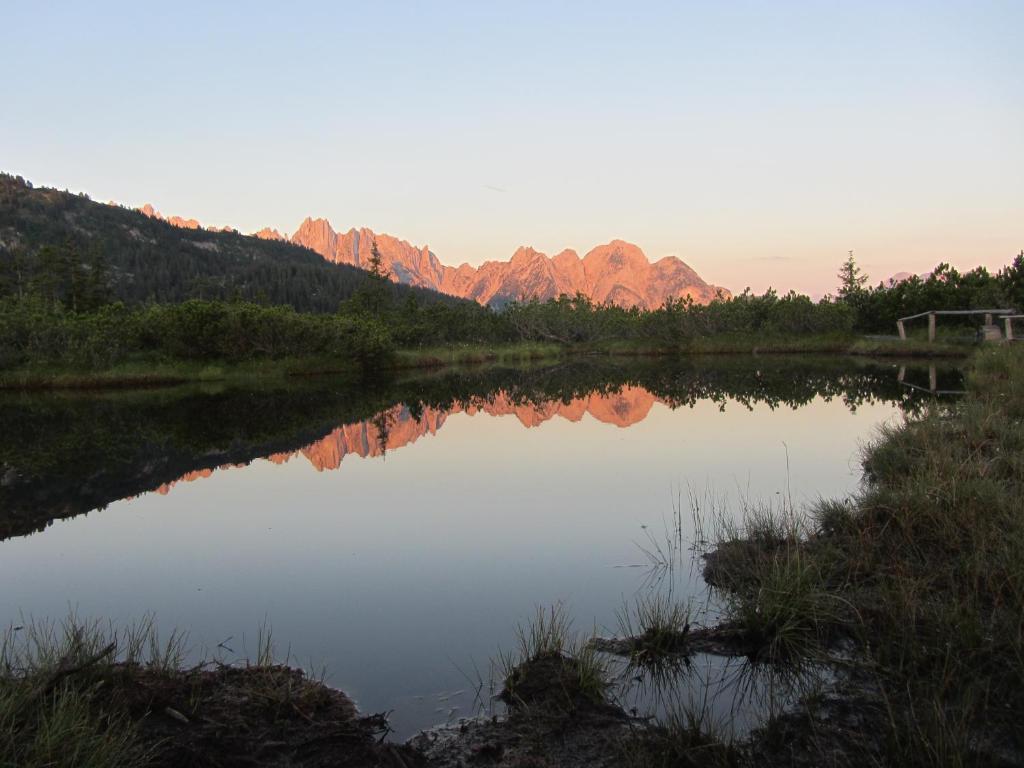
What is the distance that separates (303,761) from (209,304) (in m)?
48.4

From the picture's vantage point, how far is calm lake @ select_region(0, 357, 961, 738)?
25.5 ft

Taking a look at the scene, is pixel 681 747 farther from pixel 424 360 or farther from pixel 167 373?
pixel 424 360

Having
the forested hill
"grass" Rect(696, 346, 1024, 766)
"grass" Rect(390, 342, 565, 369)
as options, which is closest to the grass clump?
"grass" Rect(696, 346, 1024, 766)

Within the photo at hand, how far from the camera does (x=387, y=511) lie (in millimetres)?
13305

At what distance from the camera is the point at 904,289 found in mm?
61969

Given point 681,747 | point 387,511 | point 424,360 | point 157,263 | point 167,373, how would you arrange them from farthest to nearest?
point 157,263, point 424,360, point 167,373, point 387,511, point 681,747

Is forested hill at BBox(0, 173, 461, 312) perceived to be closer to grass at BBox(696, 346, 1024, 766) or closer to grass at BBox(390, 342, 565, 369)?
grass at BBox(390, 342, 565, 369)

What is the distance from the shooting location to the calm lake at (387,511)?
7.77 m

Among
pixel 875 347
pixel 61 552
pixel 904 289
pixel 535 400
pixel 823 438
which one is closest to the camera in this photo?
pixel 61 552

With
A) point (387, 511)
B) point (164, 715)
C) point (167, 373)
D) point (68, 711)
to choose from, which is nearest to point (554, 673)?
point (164, 715)

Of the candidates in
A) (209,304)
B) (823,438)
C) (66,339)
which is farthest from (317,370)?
(823,438)

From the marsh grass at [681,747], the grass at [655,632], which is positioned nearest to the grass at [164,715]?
the marsh grass at [681,747]

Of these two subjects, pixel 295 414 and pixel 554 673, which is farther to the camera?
pixel 295 414

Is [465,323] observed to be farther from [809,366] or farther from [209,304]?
[809,366]
